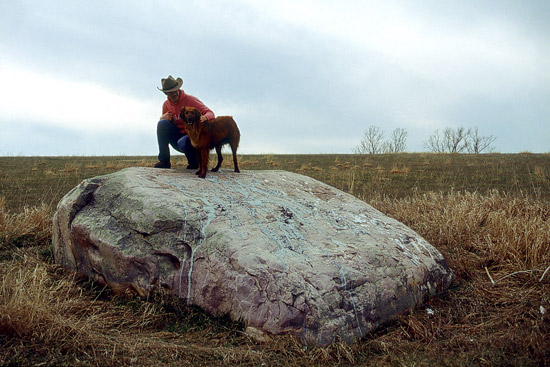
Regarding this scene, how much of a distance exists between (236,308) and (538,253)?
3.62m

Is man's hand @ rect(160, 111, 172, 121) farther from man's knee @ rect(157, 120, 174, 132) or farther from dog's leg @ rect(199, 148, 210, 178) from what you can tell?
dog's leg @ rect(199, 148, 210, 178)

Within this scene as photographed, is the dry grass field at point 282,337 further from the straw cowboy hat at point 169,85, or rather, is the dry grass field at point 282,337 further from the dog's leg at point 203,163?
the straw cowboy hat at point 169,85

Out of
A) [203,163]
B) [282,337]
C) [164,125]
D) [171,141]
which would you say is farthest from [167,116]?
[282,337]

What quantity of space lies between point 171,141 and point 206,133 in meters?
1.13

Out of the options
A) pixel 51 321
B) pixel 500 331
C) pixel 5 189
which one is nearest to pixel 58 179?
pixel 5 189

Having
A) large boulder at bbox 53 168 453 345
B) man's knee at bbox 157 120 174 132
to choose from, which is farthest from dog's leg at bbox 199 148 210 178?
man's knee at bbox 157 120 174 132

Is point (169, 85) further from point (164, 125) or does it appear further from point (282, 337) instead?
point (282, 337)

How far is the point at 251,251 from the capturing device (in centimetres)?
373

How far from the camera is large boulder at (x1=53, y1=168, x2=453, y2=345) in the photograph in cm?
350

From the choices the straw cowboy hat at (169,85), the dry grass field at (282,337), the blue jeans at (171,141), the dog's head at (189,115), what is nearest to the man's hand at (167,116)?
the blue jeans at (171,141)

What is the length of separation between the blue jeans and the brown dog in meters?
0.52

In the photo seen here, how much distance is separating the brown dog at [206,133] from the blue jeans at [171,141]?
1.70 feet

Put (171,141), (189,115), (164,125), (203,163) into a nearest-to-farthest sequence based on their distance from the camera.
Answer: (189,115)
(203,163)
(164,125)
(171,141)

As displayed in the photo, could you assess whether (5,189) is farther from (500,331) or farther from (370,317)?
(500,331)
